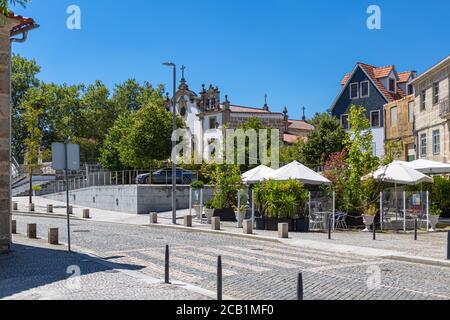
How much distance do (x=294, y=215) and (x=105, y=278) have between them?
40.5ft

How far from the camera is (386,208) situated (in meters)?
21.9

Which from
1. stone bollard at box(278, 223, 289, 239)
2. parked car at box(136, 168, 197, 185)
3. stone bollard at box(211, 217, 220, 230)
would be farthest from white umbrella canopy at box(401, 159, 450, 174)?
parked car at box(136, 168, 197, 185)

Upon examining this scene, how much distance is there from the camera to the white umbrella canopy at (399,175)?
848 inches

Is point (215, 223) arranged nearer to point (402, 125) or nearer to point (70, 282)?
point (70, 282)

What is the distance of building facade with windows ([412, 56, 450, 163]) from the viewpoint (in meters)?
29.8

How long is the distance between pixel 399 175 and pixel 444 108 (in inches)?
410

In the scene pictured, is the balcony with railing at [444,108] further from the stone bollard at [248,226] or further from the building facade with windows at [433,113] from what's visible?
the stone bollard at [248,226]

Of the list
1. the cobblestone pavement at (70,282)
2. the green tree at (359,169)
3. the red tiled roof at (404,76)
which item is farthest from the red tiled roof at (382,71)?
the cobblestone pavement at (70,282)

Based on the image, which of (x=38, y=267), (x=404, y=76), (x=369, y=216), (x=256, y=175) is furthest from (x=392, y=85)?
(x=38, y=267)

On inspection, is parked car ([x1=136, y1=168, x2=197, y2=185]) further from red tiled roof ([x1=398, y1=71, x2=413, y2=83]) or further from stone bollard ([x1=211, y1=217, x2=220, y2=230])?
red tiled roof ([x1=398, y1=71, x2=413, y2=83])

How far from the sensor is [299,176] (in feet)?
72.4

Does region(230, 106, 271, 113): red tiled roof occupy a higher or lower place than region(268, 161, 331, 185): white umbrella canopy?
higher

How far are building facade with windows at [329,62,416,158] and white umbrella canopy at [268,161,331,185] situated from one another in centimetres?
2094
